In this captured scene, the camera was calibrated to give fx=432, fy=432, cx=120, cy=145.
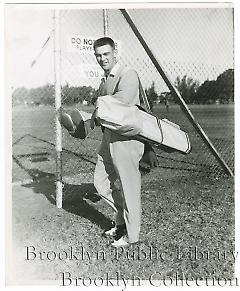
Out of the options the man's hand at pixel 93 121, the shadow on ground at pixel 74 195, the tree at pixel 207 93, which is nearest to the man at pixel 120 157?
the man's hand at pixel 93 121

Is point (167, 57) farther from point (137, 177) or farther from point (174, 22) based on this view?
point (137, 177)

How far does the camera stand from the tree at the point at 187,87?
3.21 metres

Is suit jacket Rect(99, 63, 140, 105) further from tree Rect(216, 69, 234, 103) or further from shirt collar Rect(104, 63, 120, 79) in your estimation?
tree Rect(216, 69, 234, 103)

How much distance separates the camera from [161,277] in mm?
2416

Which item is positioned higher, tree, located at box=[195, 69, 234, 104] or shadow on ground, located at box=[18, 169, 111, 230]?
tree, located at box=[195, 69, 234, 104]

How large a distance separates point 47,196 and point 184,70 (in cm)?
135

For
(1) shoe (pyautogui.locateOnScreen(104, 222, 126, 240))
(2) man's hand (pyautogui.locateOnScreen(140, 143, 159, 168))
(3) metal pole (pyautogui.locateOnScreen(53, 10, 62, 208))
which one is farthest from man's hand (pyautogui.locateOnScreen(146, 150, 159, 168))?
(3) metal pole (pyautogui.locateOnScreen(53, 10, 62, 208))

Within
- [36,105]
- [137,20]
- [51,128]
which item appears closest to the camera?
[137,20]

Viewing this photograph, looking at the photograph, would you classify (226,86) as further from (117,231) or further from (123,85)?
(117,231)

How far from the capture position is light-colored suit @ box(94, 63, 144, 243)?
2357mm

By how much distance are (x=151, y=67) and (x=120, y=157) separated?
2.65 ft

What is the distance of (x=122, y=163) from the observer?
7.90ft

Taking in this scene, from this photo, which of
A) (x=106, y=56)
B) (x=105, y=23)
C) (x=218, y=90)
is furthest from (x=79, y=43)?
(x=218, y=90)
